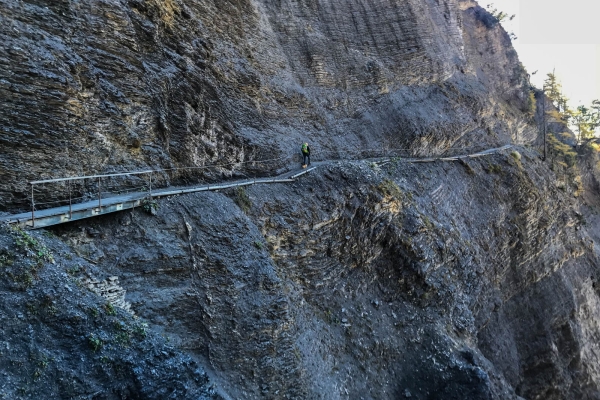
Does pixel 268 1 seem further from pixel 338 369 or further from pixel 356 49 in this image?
pixel 338 369

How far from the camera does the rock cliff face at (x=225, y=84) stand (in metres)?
8.86

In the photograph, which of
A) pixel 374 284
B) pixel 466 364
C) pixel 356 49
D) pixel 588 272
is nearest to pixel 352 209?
pixel 374 284

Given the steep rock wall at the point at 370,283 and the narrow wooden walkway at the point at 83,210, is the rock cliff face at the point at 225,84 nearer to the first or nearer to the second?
the narrow wooden walkway at the point at 83,210

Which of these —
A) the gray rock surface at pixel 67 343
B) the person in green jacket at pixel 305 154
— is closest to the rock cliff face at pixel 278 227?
the gray rock surface at pixel 67 343

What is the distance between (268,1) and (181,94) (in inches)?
434

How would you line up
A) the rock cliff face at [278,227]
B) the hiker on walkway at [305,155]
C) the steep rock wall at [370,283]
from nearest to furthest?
the rock cliff face at [278,227], the steep rock wall at [370,283], the hiker on walkway at [305,155]

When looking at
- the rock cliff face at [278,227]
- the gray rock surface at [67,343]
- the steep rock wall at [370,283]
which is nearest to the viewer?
the gray rock surface at [67,343]

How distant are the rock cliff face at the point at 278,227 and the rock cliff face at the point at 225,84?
0.23 ft

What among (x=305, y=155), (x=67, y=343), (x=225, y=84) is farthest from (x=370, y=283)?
(x=67, y=343)

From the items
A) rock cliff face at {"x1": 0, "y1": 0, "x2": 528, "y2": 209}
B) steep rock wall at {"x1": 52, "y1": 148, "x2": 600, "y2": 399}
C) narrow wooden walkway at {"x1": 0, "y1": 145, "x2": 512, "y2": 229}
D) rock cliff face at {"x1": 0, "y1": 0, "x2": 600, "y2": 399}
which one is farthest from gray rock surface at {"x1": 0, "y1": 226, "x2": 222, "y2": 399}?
rock cliff face at {"x1": 0, "y1": 0, "x2": 528, "y2": 209}

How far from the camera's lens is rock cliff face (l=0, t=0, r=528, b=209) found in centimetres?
886

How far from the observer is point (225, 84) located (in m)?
14.7

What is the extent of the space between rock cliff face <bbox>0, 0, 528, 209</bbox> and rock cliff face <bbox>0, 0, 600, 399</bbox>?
7cm

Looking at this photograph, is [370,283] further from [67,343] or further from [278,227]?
[67,343]
